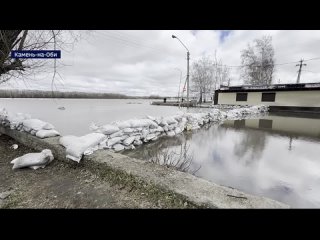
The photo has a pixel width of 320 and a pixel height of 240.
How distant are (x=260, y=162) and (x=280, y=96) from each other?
17781 millimetres

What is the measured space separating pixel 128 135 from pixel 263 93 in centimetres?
1876

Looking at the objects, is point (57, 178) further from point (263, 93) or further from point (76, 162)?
point (263, 93)

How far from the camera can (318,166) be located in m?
3.69

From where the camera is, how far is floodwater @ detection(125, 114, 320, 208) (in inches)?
109

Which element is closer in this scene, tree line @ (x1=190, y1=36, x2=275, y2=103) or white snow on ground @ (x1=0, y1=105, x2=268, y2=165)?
white snow on ground @ (x1=0, y1=105, x2=268, y2=165)

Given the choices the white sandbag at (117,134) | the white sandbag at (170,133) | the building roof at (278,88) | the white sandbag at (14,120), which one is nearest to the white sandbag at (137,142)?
the white sandbag at (117,134)

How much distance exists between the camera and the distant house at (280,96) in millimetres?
16578

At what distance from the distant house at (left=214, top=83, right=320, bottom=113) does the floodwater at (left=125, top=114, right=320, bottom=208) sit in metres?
13.7

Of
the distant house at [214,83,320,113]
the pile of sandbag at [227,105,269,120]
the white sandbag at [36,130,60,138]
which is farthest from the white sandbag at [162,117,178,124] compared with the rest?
the distant house at [214,83,320,113]

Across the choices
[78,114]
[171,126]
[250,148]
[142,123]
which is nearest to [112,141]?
[142,123]

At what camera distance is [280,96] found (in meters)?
18.2

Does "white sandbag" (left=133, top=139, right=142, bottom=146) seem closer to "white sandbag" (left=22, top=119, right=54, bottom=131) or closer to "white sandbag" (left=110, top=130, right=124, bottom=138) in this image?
"white sandbag" (left=110, top=130, right=124, bottom=138)

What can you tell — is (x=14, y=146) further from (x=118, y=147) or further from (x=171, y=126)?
(x=171, y=126)
